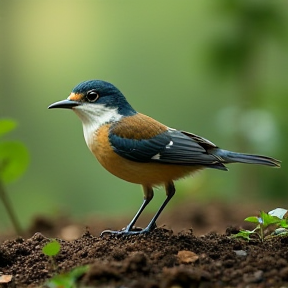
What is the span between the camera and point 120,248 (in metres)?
4.24

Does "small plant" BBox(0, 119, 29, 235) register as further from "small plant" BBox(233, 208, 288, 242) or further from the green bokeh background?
the green bokeh background

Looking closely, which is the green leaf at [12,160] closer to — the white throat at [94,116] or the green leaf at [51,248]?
the white throat at [94,116]

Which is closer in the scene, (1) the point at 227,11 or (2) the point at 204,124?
(1) the point at 227,11

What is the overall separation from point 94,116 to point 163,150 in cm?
69

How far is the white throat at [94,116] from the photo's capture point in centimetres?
528

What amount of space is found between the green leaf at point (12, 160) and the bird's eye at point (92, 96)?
112 cm

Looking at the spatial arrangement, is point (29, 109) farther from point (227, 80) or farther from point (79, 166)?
point (227, 80)

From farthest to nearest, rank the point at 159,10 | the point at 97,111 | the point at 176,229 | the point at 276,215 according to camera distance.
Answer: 1. the point at 159,10
2. the point at 176,229
3. the point at 97,111
4. the point at 276,215

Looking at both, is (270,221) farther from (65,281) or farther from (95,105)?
(95,105)

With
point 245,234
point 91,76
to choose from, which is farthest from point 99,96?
point 91,76

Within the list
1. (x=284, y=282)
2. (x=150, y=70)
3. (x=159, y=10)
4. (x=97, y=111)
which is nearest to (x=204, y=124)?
(x=150, y=70)

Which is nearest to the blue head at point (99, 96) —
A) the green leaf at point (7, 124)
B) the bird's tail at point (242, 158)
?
the green leaf at point (7, 124)

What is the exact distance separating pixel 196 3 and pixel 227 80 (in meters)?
3.95

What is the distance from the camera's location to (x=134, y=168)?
500 centimetres
